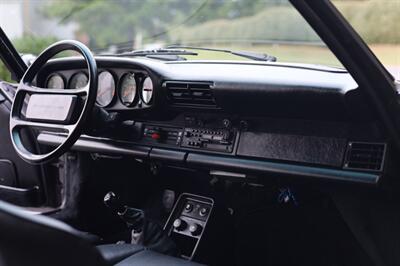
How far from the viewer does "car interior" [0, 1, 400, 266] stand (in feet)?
7.07

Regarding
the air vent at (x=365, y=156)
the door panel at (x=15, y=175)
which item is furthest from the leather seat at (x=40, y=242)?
the door panel at (x=15, y=175)

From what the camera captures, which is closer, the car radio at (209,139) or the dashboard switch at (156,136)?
the car radio at (209,139)

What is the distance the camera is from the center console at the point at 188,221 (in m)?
2.79

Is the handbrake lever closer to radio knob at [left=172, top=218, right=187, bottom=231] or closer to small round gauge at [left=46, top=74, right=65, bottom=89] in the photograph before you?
radio knob at [left=172, top=218, right=187, bottom=231]

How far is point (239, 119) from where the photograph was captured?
8.16 ft

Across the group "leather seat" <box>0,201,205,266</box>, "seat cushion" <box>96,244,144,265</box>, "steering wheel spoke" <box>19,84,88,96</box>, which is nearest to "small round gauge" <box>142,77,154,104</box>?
"steering wheel spoke" <box>19,84,88,96</box>

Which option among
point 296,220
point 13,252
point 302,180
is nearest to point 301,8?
point 302,180

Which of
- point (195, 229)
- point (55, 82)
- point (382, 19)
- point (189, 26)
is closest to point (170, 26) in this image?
point (189, 26)

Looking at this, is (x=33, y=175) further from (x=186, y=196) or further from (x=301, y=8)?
(x=301, y=8)

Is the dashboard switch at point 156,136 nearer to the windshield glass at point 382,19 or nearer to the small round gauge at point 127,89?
the small round gauge at point 127,89

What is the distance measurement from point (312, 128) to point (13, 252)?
4.64ft

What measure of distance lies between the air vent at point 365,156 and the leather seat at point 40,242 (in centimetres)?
121

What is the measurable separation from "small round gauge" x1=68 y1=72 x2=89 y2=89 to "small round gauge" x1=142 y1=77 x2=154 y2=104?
46 cm

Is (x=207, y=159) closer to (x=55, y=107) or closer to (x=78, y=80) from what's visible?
(x=55, y=107)
